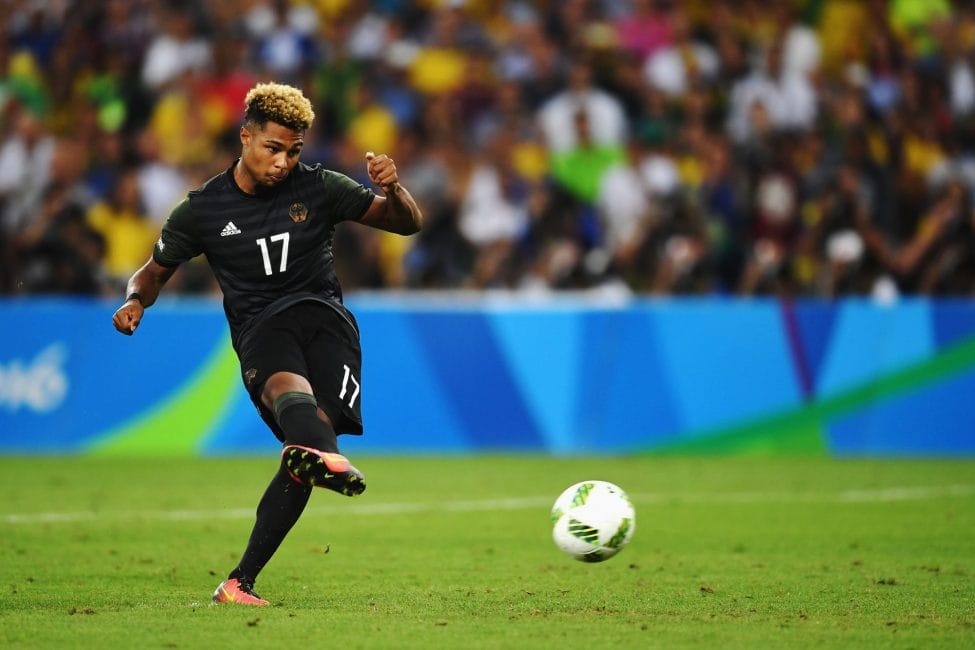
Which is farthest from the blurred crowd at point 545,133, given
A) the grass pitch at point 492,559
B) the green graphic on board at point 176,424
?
the grass pitch at point 492,559

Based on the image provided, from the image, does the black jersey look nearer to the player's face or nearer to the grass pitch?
the player's face

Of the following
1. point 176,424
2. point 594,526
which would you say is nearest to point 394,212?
point 594,526

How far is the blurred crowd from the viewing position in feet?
54.9

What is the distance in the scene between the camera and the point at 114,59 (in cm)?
1933

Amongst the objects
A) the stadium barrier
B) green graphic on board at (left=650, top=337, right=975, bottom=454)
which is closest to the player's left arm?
the stadium barrier

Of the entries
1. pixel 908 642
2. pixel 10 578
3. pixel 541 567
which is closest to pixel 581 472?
pixel 541 567

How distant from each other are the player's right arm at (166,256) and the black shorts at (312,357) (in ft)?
1.73

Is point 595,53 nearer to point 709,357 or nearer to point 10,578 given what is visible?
point 709,357

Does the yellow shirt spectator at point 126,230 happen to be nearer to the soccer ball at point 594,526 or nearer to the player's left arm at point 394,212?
the player's left arm at point 394,212

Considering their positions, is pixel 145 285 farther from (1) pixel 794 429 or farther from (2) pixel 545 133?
(2) pixel 545 133

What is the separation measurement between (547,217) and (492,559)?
8.55m

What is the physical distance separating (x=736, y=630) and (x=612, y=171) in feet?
38.4

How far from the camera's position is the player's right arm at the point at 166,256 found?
7.22 m

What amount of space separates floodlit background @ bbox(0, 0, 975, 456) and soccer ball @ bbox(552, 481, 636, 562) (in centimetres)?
772
